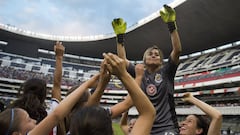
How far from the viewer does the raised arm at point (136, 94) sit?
1.53m

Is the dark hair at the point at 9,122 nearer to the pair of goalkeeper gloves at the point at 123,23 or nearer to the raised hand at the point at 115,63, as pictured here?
the raised hand at the point at 115,63

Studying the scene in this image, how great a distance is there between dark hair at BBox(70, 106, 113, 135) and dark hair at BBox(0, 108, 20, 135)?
670mm

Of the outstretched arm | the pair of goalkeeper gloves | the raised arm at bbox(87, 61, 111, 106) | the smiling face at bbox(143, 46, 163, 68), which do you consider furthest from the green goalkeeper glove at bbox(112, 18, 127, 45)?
the outstretched arm

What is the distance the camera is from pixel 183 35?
3856 cm

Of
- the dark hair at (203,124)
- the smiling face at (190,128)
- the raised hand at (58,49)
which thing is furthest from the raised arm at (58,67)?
the dark hair at (203,124)

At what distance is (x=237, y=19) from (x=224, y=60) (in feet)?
18.6

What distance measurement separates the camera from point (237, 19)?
106 feet

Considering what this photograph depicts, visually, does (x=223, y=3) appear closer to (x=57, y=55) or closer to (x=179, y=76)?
(x=179, y=76)

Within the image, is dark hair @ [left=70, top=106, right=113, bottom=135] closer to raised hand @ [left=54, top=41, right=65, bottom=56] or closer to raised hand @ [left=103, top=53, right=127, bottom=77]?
raised hand @ [left=103, top=53, right=127, bottom=77]

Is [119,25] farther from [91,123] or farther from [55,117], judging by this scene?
[91,123]

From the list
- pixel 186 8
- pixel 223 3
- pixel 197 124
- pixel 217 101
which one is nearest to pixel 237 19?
pixel 223 3

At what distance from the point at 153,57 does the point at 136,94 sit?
1.69 meters

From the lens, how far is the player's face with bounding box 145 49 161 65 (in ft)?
10.7

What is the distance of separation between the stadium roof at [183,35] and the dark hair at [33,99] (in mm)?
29262
